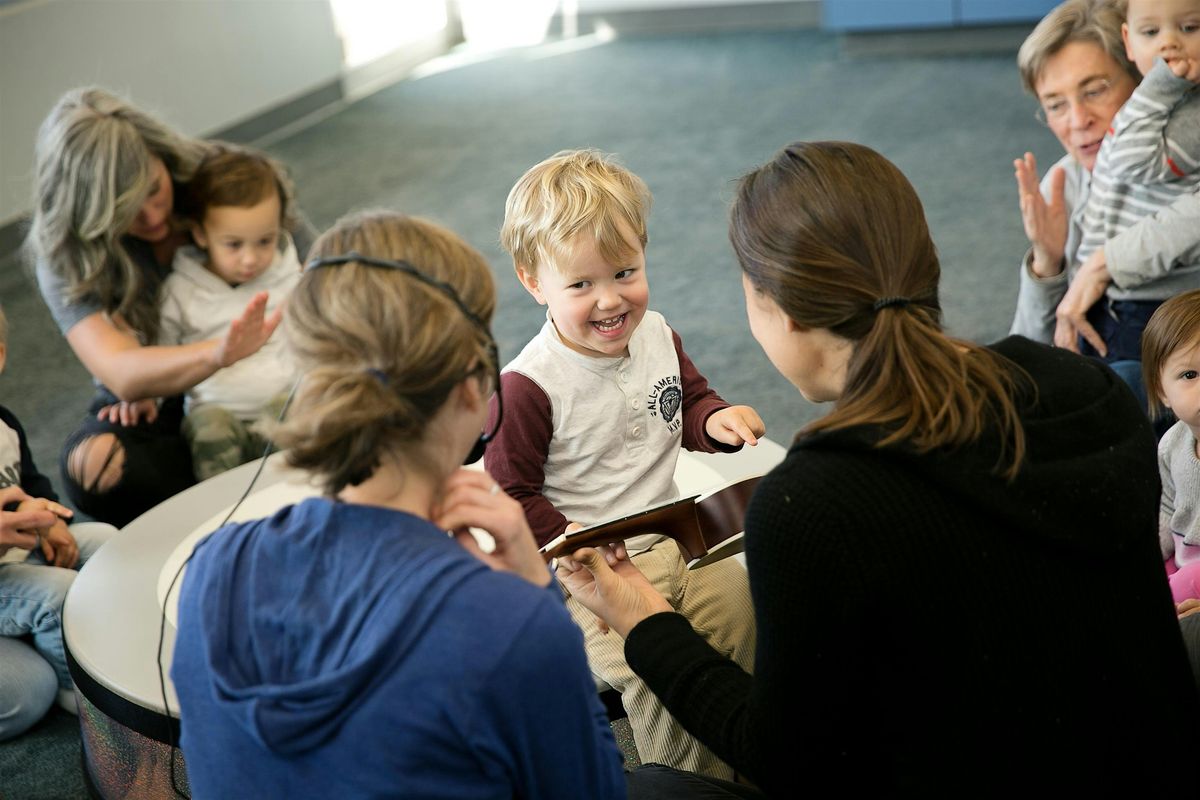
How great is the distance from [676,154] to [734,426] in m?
3.12

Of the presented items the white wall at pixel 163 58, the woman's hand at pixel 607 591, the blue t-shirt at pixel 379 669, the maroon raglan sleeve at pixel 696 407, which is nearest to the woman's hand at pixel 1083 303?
the maroon raglan sleeve at pixel 696 407

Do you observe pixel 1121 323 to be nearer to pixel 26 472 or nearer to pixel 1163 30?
pixel 1163 30

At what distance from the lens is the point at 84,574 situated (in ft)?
5.90

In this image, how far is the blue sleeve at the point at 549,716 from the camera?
0.92m

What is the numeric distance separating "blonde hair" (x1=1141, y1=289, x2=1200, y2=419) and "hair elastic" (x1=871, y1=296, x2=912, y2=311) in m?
0.80

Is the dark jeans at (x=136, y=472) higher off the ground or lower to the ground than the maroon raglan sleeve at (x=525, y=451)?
lower

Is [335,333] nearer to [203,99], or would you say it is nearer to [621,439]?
[621,439]

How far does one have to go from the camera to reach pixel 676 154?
461cm

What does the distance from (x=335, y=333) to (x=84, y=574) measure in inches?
40.7

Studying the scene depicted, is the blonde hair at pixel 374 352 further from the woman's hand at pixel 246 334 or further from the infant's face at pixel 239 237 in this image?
the infant's face at pixel 239 237

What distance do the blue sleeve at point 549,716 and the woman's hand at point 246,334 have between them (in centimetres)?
129

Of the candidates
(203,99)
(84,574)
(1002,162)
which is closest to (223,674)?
(84,574)

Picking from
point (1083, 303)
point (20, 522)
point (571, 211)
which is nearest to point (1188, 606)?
point (1083, 303)

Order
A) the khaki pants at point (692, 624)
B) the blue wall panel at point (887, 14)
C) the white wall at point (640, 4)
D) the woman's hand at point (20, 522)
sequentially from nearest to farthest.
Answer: the khaki pants at point (692, 624) < the woman's hand at point (20, 522) < the blue wall panel at point (887, 14) < the white wall at point (640, 4)
